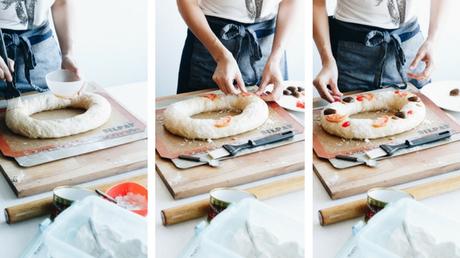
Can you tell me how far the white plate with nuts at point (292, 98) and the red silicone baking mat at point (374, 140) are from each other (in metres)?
0.05

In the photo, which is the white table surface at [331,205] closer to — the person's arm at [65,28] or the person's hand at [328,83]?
the person's hand at [328,83]

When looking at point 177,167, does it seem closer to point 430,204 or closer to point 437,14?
point 430,204

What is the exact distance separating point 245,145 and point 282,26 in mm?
329

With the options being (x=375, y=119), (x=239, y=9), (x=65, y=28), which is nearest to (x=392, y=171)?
(x=375, y=119)

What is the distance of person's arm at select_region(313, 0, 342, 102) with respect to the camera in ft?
5.98

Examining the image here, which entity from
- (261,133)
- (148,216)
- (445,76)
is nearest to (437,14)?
(445,76)

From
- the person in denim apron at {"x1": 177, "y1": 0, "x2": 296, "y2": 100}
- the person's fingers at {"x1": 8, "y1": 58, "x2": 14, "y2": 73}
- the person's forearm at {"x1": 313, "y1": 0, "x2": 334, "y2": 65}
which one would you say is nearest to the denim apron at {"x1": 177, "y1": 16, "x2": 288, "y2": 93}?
the person in denim apron at {"x1": 177, "y1": 0, "x2": 296, "y2": 100}

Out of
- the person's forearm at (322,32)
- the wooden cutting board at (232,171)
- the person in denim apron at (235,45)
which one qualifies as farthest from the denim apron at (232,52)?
the wooden cutting board at (232,171)

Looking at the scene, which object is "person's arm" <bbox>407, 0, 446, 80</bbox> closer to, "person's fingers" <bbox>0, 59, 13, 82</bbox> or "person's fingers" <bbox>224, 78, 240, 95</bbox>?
"person's fingers" <bbox>224, 78, 240, 95</bbox>

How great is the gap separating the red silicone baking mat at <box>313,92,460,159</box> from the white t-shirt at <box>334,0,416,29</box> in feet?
0.69

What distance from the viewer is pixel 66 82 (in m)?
1.80

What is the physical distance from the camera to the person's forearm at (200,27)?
1.77 metres

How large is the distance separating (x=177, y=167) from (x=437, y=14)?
78 cm

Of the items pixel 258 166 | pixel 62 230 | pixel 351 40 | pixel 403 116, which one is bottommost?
pixel 62 230
